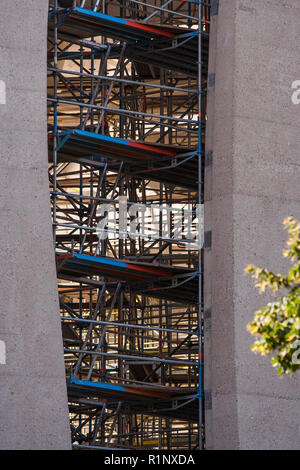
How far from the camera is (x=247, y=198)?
1939 centimetres

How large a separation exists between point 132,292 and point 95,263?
271 centimetres

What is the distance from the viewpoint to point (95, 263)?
20.1 m

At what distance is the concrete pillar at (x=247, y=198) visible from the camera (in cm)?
1867

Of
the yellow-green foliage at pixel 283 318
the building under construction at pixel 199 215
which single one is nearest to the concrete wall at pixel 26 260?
the building under construction at pixel 199 215

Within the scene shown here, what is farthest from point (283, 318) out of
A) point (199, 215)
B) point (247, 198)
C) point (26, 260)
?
point (199, 215)

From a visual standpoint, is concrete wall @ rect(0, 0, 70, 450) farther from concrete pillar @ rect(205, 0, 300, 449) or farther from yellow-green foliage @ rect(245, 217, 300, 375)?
yellow-green foliage @ rect(245, 217, 300, 375)

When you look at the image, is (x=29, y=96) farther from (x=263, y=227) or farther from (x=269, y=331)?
(x=269, y=331)

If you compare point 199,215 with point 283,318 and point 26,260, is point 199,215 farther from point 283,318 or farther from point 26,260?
point 283,318

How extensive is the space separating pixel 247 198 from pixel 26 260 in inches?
155

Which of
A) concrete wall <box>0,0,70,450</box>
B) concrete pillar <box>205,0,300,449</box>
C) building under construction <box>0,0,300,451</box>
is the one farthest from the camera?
concrete pillar <box>205,0,300,449</box>

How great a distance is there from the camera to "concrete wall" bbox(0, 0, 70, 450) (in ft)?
59.2

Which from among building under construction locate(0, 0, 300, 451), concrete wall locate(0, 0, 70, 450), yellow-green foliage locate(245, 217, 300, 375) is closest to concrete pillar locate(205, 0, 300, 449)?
building under construction locate(0, 0, 300, 451)

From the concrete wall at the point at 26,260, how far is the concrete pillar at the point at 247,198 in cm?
276

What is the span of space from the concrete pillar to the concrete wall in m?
2.76
